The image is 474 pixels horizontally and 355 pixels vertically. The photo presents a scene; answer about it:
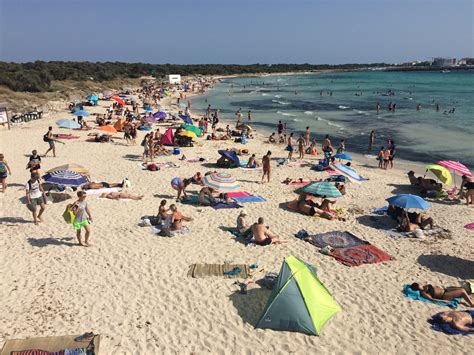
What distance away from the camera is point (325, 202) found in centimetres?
1167

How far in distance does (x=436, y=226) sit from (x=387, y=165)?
765 cm

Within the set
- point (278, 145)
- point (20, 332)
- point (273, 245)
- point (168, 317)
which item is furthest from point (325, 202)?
point (278, 145)

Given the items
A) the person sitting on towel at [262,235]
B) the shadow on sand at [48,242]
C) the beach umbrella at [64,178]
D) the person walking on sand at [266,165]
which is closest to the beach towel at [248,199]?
the person walking on sand at [266,165]

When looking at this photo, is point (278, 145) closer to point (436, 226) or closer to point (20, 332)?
point (436, 226)

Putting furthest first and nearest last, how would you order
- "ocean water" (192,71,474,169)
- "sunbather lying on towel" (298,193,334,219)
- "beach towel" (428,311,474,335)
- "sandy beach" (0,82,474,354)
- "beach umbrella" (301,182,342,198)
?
"ocean water" (192,71,474,169) → "beach umbrella" (301,182,342,198) → "sunbather lying on towel" (298,193,334,219) → "beach towel" (428,311,474,335) → "sandy beach" (0,82,474,354)

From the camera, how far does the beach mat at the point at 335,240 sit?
958 centimetres

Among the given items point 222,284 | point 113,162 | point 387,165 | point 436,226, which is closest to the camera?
point 222,284

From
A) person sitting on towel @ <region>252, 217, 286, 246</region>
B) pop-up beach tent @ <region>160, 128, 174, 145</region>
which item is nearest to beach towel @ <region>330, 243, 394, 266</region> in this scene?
person sitting on towel @ <region>252, 217, 286, 246</region>

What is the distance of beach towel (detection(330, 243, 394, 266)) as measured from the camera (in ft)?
28.9

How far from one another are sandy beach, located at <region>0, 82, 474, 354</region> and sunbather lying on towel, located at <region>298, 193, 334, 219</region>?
0.95ft

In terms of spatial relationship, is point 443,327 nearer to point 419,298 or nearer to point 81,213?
point 419,298

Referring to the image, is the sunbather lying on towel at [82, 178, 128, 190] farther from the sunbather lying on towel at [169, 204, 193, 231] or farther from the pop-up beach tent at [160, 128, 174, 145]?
the pop-up beach tent at [160, 128, 174, 145]

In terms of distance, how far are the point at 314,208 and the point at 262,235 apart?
8.80ft

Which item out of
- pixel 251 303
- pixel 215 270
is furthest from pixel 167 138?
pixel 251 303
